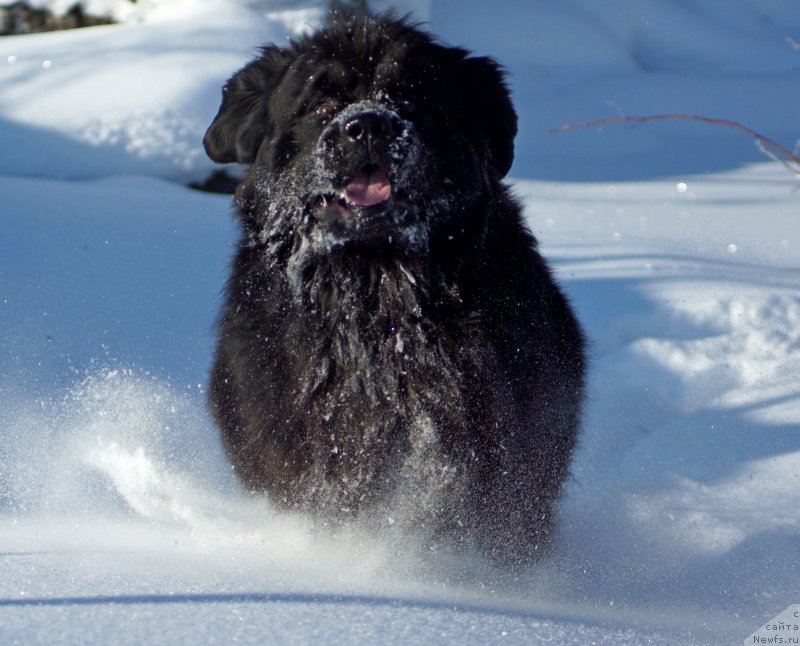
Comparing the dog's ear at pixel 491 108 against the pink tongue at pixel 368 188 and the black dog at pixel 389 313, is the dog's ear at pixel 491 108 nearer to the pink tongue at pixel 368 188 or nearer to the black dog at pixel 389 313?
the black dog at pixel 389 313

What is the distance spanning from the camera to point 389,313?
129 inches

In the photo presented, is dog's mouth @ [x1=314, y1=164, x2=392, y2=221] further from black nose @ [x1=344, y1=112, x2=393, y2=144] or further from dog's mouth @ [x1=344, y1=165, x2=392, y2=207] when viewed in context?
black nose @ [x1=344, y1=112, x2=393, y2=144]

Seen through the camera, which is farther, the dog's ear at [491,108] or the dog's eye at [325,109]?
the dog's ear at [491,108]

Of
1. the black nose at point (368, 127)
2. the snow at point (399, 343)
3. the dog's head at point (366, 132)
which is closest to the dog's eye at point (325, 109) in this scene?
the dog's head at point (366, 132)

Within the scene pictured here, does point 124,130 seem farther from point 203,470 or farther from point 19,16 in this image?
point 203,470

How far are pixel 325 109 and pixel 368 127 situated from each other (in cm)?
31

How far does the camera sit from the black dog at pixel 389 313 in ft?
10.4

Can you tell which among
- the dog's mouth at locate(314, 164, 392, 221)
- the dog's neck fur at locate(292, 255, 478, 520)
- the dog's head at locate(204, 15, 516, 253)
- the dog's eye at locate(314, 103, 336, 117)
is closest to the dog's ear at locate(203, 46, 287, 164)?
the dog's head at locate(204, 15, 516, 253)

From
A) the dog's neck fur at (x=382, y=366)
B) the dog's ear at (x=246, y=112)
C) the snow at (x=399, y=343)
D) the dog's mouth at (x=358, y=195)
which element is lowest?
the snow at (x=399, y=343)

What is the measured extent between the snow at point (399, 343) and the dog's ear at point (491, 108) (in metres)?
1.03

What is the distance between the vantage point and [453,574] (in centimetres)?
313

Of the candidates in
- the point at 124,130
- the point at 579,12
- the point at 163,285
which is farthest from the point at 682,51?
Answer: the point at 163,285

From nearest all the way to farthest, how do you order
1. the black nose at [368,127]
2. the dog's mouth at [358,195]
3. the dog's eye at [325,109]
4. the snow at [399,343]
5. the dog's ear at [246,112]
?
the snow at [399,343] → the black nose at [368,127] → the dog's mouth at [358,195] → the dog's eye at [325,109] → the dog's ear at [246,112]

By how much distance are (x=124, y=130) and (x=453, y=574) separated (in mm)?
5818
